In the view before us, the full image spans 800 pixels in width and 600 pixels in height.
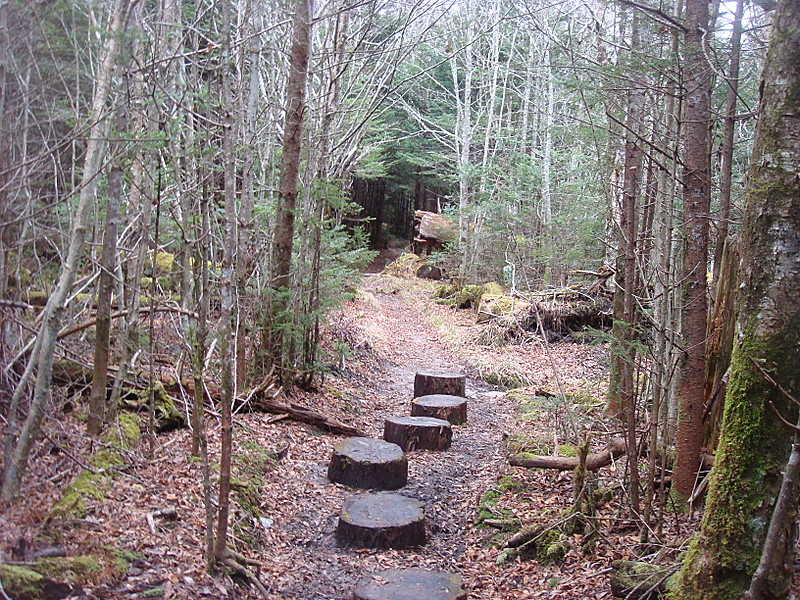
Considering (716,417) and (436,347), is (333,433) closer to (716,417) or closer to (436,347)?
(716,417)

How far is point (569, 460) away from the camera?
6.20 meters

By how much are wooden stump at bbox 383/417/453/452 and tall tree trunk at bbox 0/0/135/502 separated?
4.23m

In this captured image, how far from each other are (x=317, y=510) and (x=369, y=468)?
28.4 inches

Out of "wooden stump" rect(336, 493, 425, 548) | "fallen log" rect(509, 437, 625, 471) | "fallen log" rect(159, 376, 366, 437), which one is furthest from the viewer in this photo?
"fallen log" rect(159, 376, 366, 437)

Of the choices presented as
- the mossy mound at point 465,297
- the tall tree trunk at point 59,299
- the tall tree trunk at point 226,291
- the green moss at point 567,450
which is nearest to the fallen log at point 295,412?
the green moss at point 567,450

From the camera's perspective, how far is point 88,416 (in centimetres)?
532

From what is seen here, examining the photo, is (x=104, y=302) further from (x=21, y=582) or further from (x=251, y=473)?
(x=21, y=582)

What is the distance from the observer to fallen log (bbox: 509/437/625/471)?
5855 mm

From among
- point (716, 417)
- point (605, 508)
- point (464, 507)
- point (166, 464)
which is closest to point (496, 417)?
point (464, 507)

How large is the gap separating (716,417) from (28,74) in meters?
5.38

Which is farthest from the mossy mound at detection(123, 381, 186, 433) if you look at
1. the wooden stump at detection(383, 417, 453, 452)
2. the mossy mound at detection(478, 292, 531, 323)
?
the mossy mound at detection(478, 292, 531, 323)

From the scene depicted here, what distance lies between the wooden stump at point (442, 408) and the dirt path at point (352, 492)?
231 millimetres

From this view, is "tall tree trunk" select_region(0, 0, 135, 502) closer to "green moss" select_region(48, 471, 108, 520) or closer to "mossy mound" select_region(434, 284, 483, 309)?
"green moss" select_region(48, 471, 108, 520)

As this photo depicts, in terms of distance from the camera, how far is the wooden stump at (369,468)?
6.41m
